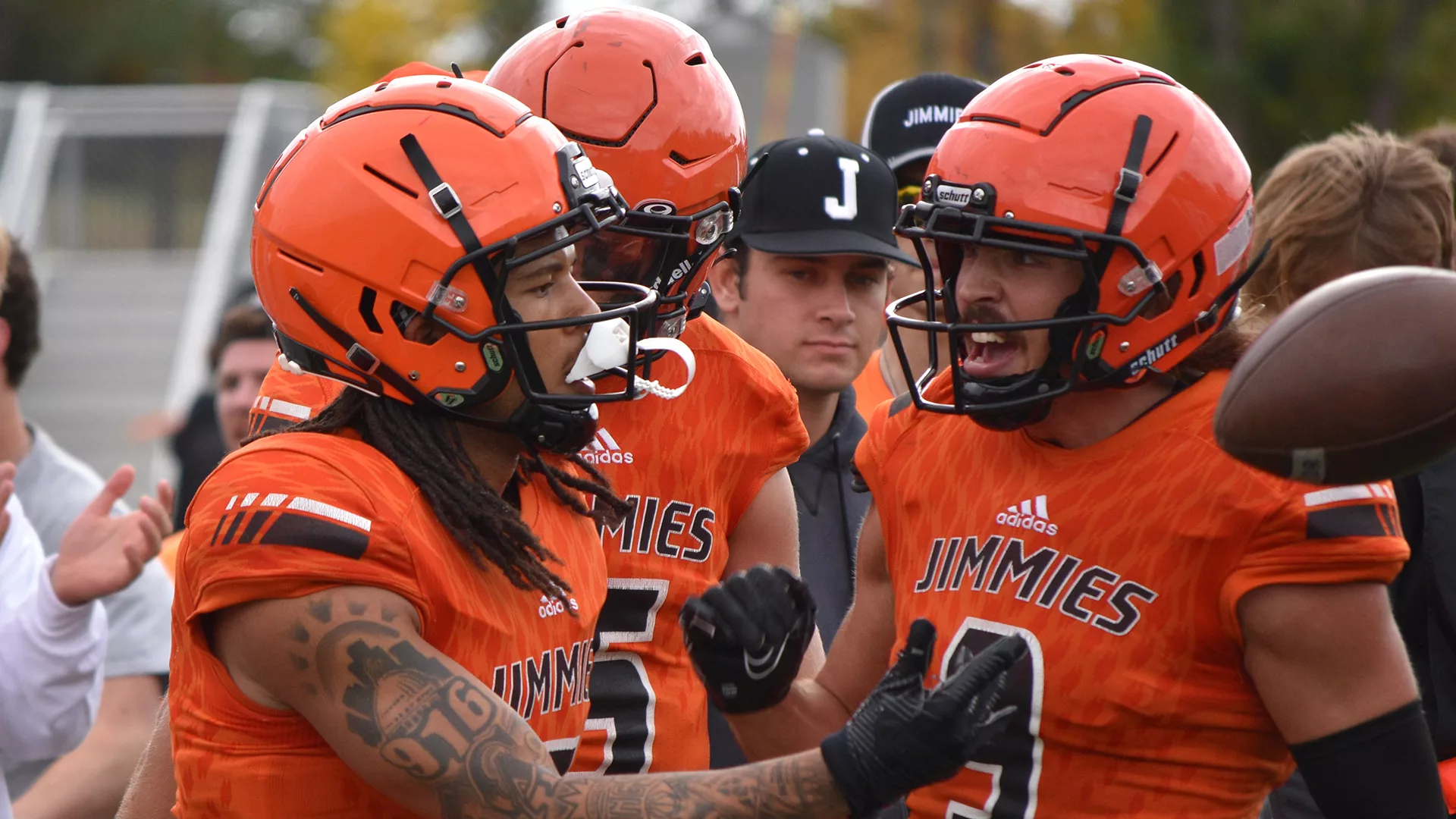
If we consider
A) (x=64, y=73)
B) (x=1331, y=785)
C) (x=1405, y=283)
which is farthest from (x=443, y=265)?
(x=64, y=73)

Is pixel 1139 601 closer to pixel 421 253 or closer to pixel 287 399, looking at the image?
pixel 421 253

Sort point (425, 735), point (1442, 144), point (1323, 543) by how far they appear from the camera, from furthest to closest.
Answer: point (1442, 144), point (1323, 543), point (425, 735)

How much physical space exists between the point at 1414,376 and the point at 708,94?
182 cm

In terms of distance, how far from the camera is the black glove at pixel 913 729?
212 centimetres

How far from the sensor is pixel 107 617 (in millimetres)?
4398

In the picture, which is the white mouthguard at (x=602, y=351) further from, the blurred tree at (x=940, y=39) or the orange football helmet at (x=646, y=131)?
the blurred tree at (x=940, y=39)

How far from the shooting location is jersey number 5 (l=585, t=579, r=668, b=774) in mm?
3344

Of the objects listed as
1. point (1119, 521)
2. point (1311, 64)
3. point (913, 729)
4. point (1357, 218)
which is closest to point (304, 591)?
point (913, 729)

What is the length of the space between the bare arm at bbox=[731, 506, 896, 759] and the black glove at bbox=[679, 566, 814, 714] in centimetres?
27

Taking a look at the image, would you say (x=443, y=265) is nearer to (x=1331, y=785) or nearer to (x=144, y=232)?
(x=1331, y=785)

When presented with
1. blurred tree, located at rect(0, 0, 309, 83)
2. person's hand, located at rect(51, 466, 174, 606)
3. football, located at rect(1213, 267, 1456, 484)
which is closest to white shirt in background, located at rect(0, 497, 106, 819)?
person's hand, located at rect(51, 466, 174, 606)

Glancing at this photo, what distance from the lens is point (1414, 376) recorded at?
7.08 feet

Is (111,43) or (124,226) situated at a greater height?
→ (124,226)

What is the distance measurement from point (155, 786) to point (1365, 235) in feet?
9.41
